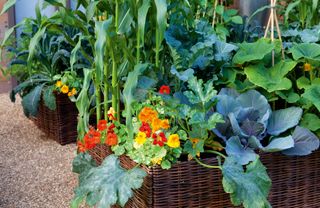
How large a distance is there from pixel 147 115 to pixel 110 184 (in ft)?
0.91

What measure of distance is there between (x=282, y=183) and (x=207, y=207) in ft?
1.08

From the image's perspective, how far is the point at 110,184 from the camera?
154cm

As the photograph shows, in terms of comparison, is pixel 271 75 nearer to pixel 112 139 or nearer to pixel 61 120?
pixel 112 139

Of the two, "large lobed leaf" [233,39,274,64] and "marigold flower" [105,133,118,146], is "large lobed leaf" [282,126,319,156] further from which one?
"marigold flower" [105,133,118,146]

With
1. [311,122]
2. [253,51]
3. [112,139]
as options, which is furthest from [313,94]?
[112,139]

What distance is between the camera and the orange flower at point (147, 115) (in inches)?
64.6

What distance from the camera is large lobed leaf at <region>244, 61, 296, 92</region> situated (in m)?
1.83

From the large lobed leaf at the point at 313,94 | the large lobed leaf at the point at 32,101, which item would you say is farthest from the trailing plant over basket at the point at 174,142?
the large lobed leaf at the point at 32,101

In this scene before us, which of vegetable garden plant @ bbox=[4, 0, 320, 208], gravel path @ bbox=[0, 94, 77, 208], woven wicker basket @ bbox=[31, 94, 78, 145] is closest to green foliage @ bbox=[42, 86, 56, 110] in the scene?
woven wicker basket @ bbox=[31, 94, 78, 145]

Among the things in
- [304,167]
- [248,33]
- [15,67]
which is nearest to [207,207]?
[304,167]

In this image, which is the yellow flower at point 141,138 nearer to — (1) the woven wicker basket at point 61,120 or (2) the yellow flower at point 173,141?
(2) the yellow flower at point 173,141

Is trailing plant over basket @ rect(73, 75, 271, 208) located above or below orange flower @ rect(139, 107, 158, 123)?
below

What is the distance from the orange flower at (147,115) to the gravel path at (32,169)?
786mm

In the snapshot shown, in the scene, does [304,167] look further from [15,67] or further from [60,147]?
[15,67]
